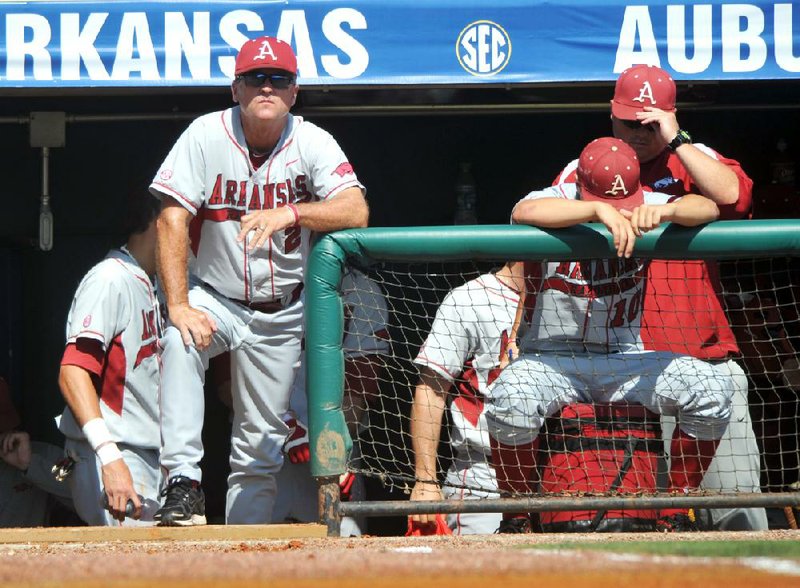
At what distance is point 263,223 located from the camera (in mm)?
3754

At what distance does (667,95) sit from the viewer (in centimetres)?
401

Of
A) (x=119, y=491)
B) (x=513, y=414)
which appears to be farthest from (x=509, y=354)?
(x=119, y=491)

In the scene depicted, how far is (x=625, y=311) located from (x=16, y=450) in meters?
2.47

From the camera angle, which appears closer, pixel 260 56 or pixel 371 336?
pixel 260 56

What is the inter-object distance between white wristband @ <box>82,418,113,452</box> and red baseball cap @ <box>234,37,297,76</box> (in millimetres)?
1232

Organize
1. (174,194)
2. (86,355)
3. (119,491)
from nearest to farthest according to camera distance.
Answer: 1. (119,491)
2. (174,194)
3. (86,355)

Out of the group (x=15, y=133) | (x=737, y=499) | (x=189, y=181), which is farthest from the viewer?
(x=15, y=133)

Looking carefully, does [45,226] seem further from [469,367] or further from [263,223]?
[469,367]

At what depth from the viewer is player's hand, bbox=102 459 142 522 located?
3895 millimetres

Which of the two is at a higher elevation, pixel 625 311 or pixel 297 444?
pixel 625 311

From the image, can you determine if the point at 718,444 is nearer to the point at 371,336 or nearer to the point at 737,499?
the point at 737,499

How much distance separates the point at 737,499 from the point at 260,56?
2032 millimetres

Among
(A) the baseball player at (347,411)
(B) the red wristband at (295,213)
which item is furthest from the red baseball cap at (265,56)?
(A) the baseball player at (347,411)

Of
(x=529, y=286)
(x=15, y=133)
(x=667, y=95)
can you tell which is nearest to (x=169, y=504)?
(x=529, y=286)
